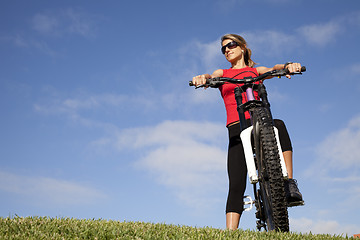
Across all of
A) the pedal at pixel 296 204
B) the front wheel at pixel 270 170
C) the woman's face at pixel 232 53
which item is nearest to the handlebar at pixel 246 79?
the front wheel at pixel 270 170

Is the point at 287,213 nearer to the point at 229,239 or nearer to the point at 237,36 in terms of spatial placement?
the point at 229,239

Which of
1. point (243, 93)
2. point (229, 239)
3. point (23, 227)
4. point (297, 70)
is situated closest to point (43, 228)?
point (23, 227)

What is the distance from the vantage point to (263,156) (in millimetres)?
4891

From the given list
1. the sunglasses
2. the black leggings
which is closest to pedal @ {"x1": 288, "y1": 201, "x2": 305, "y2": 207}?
the black leggings

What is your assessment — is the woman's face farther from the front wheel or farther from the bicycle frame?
the front wheel

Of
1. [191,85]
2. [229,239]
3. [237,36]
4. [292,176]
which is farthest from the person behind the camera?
[237,36]

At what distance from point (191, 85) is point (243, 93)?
87 cm

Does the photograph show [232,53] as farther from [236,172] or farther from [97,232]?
[97,232]

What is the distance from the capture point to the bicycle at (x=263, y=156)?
15.2 feet

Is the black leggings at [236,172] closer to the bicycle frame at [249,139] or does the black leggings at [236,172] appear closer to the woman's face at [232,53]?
the bicycle frame at [249,139]

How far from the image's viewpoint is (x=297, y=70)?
5.49 m

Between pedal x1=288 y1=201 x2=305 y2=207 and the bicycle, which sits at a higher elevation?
the bicycle

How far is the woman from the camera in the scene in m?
5.38

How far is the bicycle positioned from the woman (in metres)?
0.15
